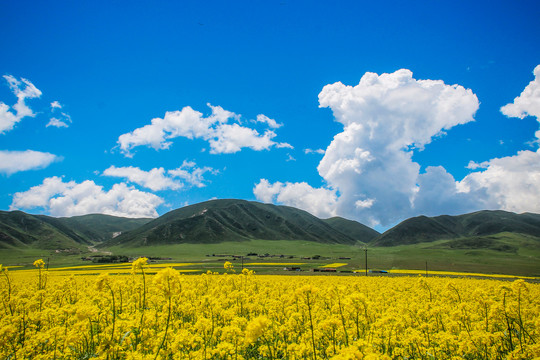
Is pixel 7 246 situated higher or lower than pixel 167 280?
lower

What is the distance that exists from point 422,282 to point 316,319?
488 centimetres

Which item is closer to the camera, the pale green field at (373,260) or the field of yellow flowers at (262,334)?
the field of yellow flowers at (262,334)

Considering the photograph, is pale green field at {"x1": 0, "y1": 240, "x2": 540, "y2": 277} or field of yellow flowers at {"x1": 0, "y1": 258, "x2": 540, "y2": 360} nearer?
field of yellow flowers at {"x1": 0, "y1": 258, "x2": 540, "y2": 360}

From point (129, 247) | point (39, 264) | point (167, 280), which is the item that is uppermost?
point (167, 280)

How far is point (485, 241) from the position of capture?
171625 millimetres

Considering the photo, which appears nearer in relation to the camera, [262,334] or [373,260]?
[262,334]

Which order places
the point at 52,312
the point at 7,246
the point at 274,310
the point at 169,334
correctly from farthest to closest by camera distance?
1. the point at 7,246
2. the point at 274,310
3. the point at 52,312
4. the point at 169,334

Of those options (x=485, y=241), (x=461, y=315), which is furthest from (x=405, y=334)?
(x=485, y=241)

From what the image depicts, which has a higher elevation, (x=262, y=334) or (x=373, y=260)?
(x=262, y=334)

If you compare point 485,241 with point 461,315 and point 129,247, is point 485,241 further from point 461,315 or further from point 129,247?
point 129,247

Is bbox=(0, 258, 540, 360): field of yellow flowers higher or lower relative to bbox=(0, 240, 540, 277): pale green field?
higher

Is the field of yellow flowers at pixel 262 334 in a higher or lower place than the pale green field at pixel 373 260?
higher

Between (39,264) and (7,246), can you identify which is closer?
(39,264)

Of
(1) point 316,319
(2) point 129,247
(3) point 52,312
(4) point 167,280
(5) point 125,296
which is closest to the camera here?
(4) point 167,280
